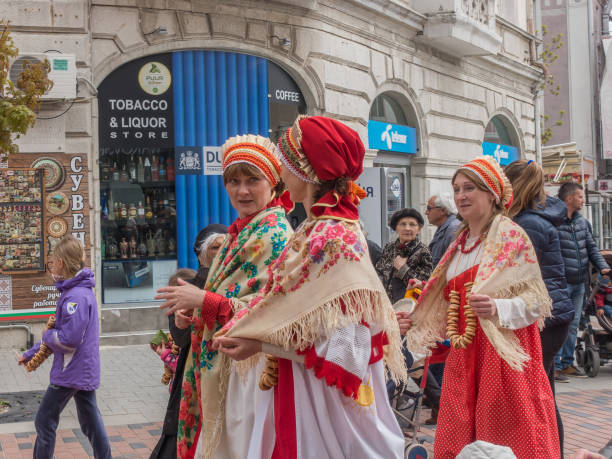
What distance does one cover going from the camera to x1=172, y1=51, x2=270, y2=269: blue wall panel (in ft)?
40.0

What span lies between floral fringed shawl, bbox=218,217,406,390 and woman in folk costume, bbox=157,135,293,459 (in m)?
0.49

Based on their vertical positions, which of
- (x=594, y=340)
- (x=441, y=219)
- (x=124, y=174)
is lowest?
(x=594, y=340)

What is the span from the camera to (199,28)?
12195 millimetres

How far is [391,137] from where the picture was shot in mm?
15734

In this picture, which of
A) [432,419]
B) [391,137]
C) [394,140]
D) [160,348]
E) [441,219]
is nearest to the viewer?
[160,348]

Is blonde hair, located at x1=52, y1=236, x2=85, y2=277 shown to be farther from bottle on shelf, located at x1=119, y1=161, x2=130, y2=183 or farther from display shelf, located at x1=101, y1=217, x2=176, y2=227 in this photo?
bottle on shelf, located at x1=119, y1=161, x2=130, y2=183

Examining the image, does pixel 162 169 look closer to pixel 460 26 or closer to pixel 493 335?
pixel 460 26

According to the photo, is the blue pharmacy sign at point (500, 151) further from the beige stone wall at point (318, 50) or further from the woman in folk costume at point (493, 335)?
the woman in folk costume at point (493, 335)

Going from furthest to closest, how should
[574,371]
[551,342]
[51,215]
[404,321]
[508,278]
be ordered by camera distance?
[51,215] < [574,371] < [551,342] < [404,321] < [508,278]

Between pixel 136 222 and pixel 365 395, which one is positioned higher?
pixel 136 222

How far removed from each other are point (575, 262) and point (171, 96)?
6356mm

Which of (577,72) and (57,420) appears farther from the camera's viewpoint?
(577,72)

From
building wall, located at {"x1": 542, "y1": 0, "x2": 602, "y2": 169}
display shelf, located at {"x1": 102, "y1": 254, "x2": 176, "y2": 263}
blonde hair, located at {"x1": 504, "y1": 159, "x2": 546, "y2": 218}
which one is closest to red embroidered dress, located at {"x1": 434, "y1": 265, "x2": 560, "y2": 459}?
blonde hair, located at {"x1": 504, "y1": 159, "x2": 546, "y2": 218}

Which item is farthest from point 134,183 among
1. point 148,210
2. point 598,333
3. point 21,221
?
point 598,333
